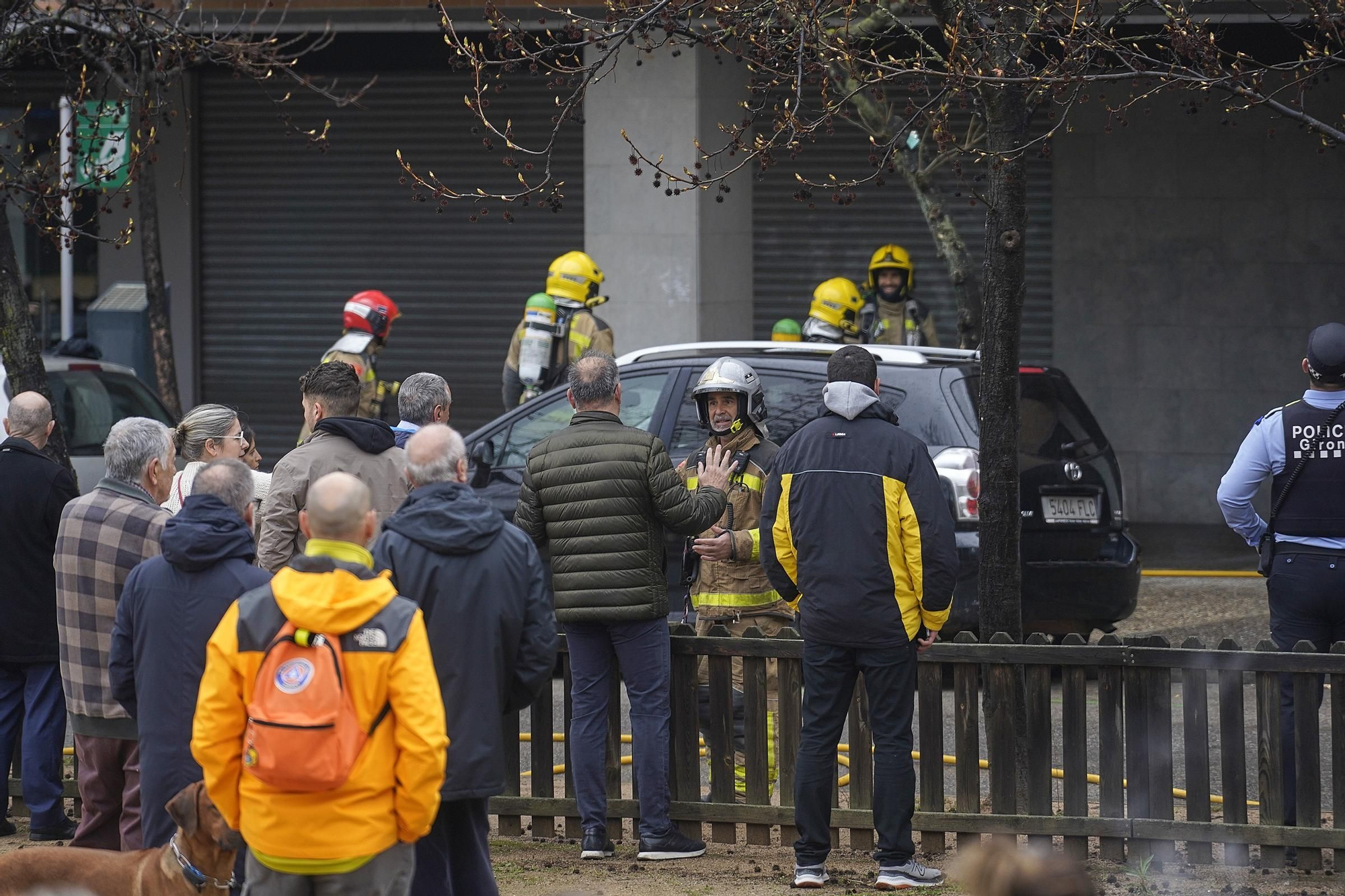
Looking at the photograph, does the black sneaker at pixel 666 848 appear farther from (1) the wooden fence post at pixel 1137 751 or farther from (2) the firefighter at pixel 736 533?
(1) the wooden fence post at pixel 1137 751

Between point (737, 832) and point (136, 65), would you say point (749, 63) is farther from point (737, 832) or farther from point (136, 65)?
point (136, 65)

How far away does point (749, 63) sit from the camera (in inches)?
274

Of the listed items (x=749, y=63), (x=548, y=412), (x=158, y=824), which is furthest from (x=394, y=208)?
(x=158, y=824)

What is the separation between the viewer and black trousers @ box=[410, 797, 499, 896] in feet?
15.6

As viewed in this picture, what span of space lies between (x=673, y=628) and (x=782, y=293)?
31.4ft

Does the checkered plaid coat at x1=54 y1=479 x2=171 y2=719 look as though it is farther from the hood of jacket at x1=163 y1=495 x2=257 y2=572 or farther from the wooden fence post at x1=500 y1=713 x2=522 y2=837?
the wooden fence post at x1=500 y1=713 x2=522 y2=837

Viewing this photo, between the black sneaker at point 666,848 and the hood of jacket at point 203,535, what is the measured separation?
2122mm

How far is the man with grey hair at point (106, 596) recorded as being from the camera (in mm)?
5574

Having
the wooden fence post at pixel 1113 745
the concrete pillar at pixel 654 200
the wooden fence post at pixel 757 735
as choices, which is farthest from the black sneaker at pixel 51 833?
the concrete pillar at pixel 654 200

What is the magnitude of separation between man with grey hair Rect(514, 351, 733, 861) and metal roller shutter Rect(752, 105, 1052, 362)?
961 centimetres

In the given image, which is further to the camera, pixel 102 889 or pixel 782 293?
pixel 782 293

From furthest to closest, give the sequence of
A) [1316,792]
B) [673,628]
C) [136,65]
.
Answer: [136,65] < [673,628] < [1316,792]

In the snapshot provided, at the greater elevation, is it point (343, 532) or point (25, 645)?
point (343, 532)

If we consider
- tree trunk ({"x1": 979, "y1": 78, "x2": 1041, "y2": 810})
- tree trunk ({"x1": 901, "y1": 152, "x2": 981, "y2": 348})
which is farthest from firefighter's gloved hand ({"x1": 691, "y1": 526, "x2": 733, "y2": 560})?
tree trunk ({"x1": 901, "y1": 152, "x2": 981, "y2": 348})
